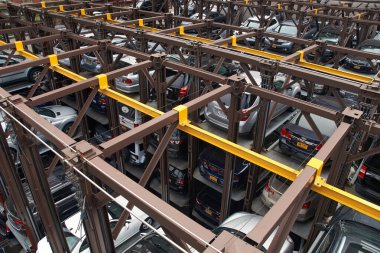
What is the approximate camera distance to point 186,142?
7430 millimetres

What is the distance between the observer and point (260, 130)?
5.93 meters

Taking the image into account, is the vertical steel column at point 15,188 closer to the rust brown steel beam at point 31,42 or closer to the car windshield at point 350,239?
the rust brown steel beam at point 31,42

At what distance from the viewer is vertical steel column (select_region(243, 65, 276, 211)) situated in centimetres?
573

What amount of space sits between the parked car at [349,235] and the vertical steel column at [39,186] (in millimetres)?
3829

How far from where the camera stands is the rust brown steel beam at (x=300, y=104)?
4.56m

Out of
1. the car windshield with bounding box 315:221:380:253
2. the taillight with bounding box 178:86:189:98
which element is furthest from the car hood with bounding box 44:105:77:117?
the car windshield with bounding box 315:221:380:253

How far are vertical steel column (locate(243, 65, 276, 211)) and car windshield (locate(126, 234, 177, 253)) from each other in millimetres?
1848

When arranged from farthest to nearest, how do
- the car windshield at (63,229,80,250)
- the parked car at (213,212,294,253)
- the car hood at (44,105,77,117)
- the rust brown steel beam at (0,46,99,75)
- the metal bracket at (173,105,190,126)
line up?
the car hood at (44,105,77,117), the car windshield at (63,229,80,250), the rust brown steel beam at (0,46,99,75), the parked car at (213,212,294,253), the metal bracket at (173,105,190,126)

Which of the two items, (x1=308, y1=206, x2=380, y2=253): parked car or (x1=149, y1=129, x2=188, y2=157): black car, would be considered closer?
(x1=308, y1=206, x2=380, y2=253): parked car

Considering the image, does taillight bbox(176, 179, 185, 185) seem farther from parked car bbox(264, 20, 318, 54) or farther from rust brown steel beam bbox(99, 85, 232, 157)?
parked car bbox(264, 20, 318, 54)

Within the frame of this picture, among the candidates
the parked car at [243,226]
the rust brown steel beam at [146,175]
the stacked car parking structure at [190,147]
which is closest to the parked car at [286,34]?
the stacked car parking structure at [190,147]

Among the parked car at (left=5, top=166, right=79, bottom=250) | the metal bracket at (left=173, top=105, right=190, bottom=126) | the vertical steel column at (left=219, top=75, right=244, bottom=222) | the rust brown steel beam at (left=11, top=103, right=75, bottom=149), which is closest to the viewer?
the rust brown steel beam at (left=11, top=103, right=75, bottom=149)

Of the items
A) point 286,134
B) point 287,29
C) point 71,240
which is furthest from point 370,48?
point 71,240

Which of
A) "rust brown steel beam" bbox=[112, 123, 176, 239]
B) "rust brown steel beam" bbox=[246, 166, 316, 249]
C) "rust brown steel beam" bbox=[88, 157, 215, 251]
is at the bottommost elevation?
"rust brown steel beam" bbox=[112, 123, 176, 239]
